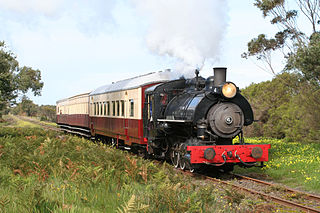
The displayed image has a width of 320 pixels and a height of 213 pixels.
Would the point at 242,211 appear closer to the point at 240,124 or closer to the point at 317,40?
the point at 240,124

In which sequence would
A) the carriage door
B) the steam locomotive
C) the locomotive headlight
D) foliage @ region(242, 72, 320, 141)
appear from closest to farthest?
the steam locomotive → the locomotive headlight → the carriage door → foliage @ region(242, 72, 320, 141)

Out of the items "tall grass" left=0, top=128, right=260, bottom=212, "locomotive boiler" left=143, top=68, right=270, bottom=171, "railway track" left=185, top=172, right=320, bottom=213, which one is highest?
"locomotive boiler" left=143, top=68, right=270, bottom=171

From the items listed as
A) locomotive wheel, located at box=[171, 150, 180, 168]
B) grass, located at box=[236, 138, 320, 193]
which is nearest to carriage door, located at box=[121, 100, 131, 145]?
locomotive wheel, located at box=[171, 150, 180, 168]

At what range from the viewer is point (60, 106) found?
4031 centimetres

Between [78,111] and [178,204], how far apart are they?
24.2m

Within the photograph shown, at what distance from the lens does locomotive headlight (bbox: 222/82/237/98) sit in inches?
425

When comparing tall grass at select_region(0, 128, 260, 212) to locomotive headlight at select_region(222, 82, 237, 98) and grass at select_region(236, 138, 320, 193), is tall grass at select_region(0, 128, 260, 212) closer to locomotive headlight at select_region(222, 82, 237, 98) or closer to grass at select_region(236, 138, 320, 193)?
locomotive headlight at select_region(222, 82, 237, 98)

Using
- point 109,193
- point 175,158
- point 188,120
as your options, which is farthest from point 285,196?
point 175,158

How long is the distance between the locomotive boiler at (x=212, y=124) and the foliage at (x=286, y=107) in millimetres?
8060

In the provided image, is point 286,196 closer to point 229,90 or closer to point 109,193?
point 229,90

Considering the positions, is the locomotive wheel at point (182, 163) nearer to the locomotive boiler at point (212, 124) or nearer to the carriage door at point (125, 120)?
the locomotive boiler at point (212, 124)

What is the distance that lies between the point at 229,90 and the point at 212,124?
112 centimetres

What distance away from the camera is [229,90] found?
1087cm

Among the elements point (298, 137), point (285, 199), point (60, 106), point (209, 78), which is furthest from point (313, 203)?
point (60, 106)
